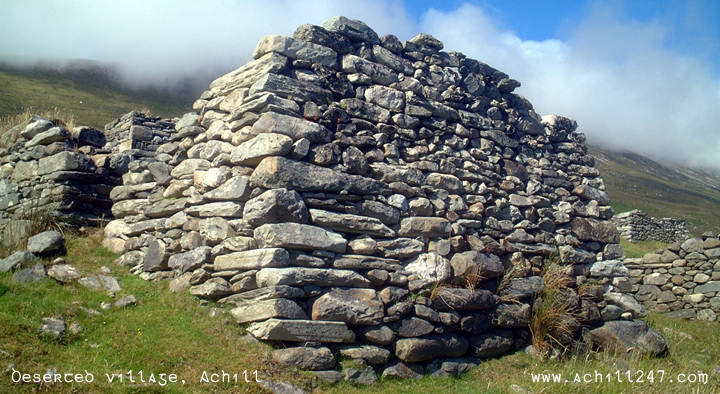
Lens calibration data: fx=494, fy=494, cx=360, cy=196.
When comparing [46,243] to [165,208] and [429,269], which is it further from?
[429,269]

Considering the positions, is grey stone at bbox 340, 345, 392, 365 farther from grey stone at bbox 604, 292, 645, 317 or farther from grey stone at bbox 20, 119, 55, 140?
grey stone at bbox 20, 119, 55, 140

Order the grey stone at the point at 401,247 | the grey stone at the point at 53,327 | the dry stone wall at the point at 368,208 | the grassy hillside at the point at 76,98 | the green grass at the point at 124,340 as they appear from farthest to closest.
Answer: the grassy hillside at the point at 76,98 < the grey stone at the point at 401,247 < the dry stone wall at the point at 368,208 < the grey stone at the point at 53,327 < the green grass at the point at 124,340

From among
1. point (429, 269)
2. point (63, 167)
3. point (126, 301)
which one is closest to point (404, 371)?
point (429, 269)

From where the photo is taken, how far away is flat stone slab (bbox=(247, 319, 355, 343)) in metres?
5.02

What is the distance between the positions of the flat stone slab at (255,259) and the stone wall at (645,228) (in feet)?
68.0

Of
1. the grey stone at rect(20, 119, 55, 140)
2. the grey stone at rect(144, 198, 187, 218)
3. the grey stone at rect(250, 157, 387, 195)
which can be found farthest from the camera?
the grey stone at rect(20, 119, 55, 140)

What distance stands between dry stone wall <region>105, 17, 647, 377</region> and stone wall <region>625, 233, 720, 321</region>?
238 inches

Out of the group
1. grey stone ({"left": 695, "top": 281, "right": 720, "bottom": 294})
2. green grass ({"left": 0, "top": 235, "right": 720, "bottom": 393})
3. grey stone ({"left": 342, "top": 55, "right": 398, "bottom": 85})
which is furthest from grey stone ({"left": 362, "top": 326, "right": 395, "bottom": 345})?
grey stone ({"left": 695, "top": 281, "right": 720, "bottom": 294})

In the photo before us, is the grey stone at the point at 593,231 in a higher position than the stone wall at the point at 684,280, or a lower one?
higher

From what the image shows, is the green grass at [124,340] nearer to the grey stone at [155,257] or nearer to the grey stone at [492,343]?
the grey stone at [155,257]

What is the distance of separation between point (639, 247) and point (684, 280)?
826cm

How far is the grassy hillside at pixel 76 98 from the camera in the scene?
97.4 feet

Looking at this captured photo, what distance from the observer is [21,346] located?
460 cm

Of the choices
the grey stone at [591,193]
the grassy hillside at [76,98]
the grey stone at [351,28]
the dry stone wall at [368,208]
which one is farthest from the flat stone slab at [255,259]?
the grassy hillside at [76,98]
